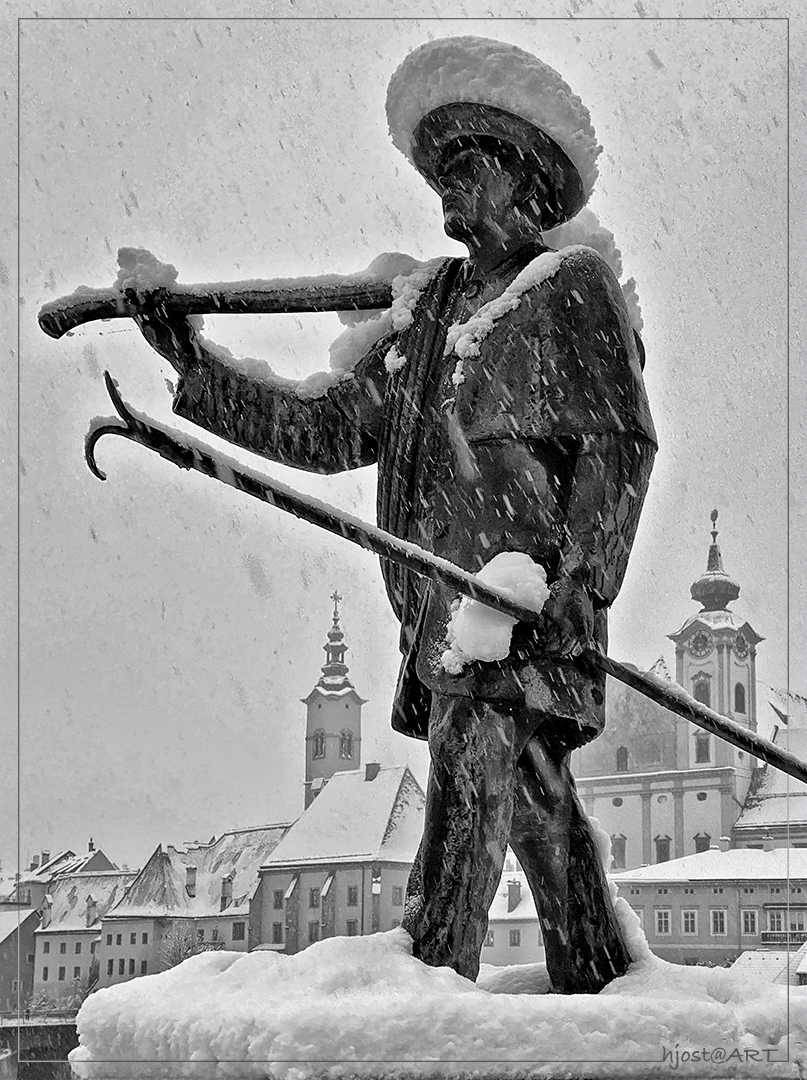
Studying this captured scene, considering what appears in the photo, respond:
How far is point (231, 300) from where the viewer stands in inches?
135

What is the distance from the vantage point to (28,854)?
210 feet

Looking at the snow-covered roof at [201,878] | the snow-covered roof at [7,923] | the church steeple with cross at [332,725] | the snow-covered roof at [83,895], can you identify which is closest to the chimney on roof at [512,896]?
the snow-covered roof at [7,923]

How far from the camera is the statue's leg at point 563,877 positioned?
10.5 feet

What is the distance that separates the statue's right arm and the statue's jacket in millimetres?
102

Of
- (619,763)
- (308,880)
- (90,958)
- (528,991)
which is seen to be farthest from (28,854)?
(528,991)

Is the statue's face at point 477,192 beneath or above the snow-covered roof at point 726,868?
above

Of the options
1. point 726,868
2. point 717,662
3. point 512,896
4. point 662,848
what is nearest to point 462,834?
point 512,896

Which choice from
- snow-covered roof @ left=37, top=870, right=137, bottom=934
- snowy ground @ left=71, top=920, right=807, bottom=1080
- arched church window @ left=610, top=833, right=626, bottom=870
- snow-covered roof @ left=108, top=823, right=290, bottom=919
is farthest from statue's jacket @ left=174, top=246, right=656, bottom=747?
arched church window @ left=610, top=833, right=626, bottom=870

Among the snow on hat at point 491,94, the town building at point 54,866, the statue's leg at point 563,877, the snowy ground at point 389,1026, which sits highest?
the snow on hat at point 491,94

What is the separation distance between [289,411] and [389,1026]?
1.49 metres

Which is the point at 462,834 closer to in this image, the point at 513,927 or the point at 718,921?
the point at 513,927

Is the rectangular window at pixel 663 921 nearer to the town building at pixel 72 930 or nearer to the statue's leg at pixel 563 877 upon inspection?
the town building at pixel 72 930

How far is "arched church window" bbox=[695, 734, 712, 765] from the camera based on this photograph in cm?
7419

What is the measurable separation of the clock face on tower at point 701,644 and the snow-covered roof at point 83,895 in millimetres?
27304
